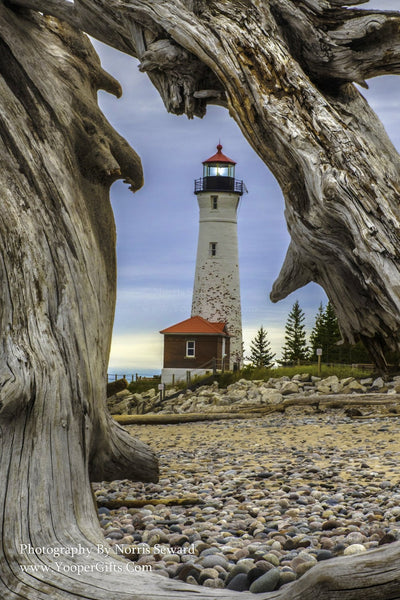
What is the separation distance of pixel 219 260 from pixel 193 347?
5446 mm

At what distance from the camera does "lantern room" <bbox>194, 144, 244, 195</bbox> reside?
1485 inches

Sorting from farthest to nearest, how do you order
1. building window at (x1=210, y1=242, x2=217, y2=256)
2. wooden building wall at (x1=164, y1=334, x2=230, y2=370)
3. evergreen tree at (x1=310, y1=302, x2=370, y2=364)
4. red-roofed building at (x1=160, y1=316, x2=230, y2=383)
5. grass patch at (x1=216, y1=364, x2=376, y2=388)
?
1. building window at (x1=210, y1=242, x2=217, y2=256)
2. wooden building wall at (x1=164, y1=334, x2=230, y2=370)
3. red-roofed building at (x1=160, y1=316, x2=230, y2=383)
4. evergreen tree at (x1=310, y1=302, x2=370, y2=364)
5. grass patch at (x1=216, y1=364, x2=376, y2=388)

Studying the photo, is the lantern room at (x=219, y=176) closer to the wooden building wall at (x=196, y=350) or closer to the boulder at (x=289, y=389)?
the wooden building wall at (x=196, y=350)

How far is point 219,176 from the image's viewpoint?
38031mm

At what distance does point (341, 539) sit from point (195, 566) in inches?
44.4

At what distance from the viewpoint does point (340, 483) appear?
20.6 ft

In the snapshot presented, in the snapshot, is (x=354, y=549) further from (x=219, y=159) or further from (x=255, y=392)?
(x=219, y=159)

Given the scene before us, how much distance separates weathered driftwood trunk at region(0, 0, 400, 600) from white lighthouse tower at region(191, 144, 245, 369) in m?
30.0

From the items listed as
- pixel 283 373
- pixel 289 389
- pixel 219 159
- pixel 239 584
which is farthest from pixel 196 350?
pixel 239 584

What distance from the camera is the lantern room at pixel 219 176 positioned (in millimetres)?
37719

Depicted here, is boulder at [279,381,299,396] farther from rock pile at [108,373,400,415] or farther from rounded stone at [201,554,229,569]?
rounded stone at [201,554,229,569]

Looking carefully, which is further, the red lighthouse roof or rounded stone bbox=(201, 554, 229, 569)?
the red lighthouse roof

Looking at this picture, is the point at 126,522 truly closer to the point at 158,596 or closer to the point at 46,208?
the point at 158,596

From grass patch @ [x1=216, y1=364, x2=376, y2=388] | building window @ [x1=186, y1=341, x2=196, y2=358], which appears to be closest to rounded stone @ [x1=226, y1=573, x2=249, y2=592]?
grass patch @ [x1=216, y1=364, x2=376, y2=388]
